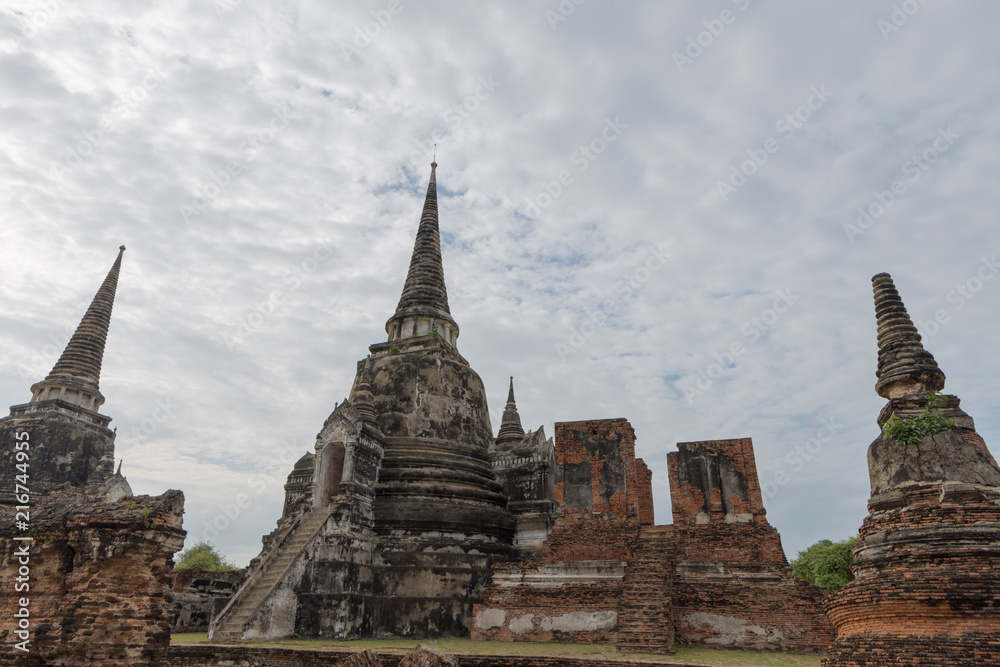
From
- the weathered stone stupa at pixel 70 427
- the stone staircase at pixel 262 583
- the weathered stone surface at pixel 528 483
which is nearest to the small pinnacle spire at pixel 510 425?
the weathered stone surface at pixel 528 483

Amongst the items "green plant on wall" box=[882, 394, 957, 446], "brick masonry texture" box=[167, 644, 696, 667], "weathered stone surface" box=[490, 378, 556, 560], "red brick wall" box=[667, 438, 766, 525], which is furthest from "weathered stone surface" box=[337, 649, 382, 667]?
"weathered stone surface" box=[490, 378, 556, 560]

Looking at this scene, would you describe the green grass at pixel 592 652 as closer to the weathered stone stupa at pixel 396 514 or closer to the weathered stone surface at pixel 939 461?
the weathered stone stupa at pixel 396 514

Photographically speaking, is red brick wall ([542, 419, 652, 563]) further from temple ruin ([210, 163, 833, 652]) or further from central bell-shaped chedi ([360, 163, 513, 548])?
central bell-shaped chedi ([360, 163, 513, 548])

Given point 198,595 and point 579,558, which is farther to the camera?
point 198,595

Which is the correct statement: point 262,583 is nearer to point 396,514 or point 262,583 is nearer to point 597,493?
point 396,514

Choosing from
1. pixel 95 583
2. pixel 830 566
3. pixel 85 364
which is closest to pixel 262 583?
pixel 95 583

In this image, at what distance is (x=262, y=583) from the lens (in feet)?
47.8

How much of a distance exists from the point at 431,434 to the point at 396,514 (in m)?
3.16

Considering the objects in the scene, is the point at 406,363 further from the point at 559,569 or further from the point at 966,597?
the point at 966,597

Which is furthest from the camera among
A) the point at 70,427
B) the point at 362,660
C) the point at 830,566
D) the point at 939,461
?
the point at 830,566

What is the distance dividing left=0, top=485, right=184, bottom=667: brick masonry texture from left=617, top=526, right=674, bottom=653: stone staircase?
7.70 m

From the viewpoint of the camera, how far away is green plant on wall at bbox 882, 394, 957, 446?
7.76m

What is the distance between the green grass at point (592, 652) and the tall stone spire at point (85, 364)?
16.9 metres

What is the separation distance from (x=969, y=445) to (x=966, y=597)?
2.12 m
